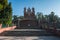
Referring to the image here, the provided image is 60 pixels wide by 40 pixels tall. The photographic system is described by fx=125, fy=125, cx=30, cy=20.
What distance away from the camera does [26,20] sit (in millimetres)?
45875

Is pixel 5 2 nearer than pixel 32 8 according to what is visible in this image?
Yes

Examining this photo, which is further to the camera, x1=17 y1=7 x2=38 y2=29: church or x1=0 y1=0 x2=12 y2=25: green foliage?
x1=17 y1=7 x2=38 y2=29: church

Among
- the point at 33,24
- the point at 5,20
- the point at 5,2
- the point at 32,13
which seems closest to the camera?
the point at 5,2

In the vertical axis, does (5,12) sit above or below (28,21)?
above

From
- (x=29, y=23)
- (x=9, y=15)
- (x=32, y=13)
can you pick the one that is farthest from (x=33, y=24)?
(x=9, y=15)

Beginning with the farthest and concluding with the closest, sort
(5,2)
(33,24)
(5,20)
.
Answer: (33,24) < (5,20) < (5,2)

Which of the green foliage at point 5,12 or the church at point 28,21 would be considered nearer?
the green foliage at point 5,12

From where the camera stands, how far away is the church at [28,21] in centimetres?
4284

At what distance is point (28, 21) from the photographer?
150ft

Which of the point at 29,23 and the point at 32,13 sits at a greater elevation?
the point at 32,13

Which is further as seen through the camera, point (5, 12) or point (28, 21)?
point (28, 21)

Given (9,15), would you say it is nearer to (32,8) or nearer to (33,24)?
(33,24)

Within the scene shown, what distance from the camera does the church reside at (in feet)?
141

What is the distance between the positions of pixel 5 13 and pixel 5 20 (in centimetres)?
141
